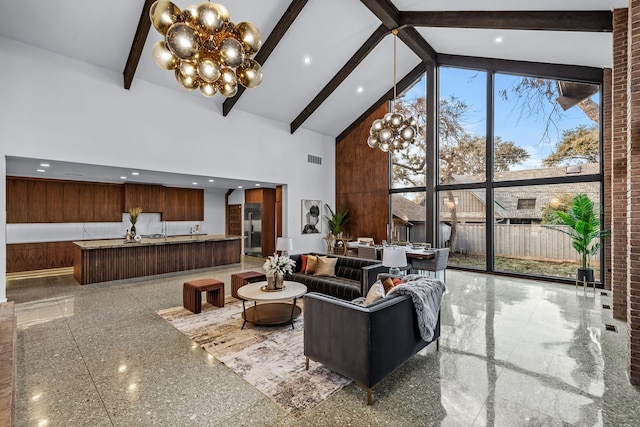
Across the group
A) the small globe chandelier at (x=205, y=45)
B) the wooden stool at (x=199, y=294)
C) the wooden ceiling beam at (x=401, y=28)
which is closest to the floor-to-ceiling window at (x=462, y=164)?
the wooden ceiling beam at (x=401, y=28)

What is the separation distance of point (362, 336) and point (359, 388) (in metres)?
0.59

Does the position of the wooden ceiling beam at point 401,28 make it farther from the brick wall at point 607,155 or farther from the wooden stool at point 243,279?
the wooden stool at point 243,279

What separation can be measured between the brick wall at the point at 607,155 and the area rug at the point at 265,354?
5.99 meters

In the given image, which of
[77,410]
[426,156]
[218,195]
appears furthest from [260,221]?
[77,410]

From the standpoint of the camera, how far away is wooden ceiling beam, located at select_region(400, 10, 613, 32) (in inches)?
172

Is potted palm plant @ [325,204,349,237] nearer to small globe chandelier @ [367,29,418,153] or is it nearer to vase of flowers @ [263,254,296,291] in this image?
small globe chandelier @ [367,29,418,153]

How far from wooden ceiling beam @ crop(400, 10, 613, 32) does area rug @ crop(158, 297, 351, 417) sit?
5.73 m

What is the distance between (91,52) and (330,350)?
6.24 metres

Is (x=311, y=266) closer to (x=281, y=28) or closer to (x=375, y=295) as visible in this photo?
(x=375, y=295)

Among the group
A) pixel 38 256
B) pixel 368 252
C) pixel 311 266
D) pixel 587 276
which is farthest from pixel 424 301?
pixel 38 256

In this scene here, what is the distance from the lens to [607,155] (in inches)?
221

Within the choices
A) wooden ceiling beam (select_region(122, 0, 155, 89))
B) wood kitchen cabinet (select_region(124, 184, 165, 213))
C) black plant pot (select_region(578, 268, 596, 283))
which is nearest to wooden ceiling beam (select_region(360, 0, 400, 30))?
wooden ceiling beam (select_region(122, 0, 155, 89))

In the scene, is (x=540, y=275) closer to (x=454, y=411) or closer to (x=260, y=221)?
(x=454, y=411)

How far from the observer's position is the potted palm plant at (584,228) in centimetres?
549
